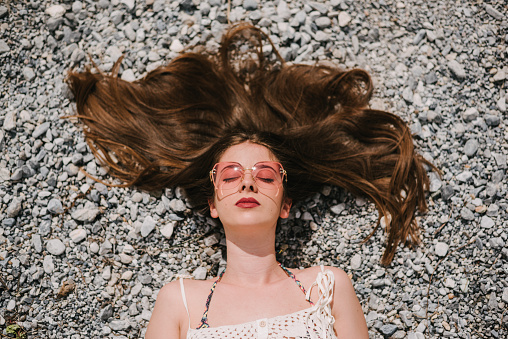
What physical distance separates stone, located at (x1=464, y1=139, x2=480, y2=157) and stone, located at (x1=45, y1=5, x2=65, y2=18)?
140 inches

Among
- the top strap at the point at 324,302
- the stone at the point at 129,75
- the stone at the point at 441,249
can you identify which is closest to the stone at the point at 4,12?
the stone at the point at 129,75

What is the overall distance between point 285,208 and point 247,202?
17.1 inches

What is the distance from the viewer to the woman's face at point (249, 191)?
9.80 ft

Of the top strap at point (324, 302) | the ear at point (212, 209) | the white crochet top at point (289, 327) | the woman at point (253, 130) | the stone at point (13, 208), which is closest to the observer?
the white crochet top at point (289, 327)

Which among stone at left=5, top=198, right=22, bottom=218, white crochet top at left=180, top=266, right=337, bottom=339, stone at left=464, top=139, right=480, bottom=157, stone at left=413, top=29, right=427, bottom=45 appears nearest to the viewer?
white crochet top at left=180, top=266, right=337, bottom=339

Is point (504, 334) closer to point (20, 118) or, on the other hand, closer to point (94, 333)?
→ point (94, 333)

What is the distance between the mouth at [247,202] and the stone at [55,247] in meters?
1.52

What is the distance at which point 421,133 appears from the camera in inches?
145

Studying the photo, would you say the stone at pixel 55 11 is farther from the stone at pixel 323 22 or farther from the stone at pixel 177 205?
the stone at pixel 323 22

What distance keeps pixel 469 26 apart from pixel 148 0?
2754 mm

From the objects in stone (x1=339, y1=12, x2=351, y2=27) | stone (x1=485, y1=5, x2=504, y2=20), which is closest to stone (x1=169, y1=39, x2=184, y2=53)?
stone (x1=339, y1=12, x2=351, y2=27)

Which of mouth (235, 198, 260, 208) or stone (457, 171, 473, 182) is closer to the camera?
mouth (235, 198, 260, 208)

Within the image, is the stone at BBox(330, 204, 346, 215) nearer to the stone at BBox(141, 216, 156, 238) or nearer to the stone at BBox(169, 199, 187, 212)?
the stone at BBox(169, 199, 187, 212)

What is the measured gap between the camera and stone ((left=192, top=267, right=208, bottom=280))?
3539 millimetres
